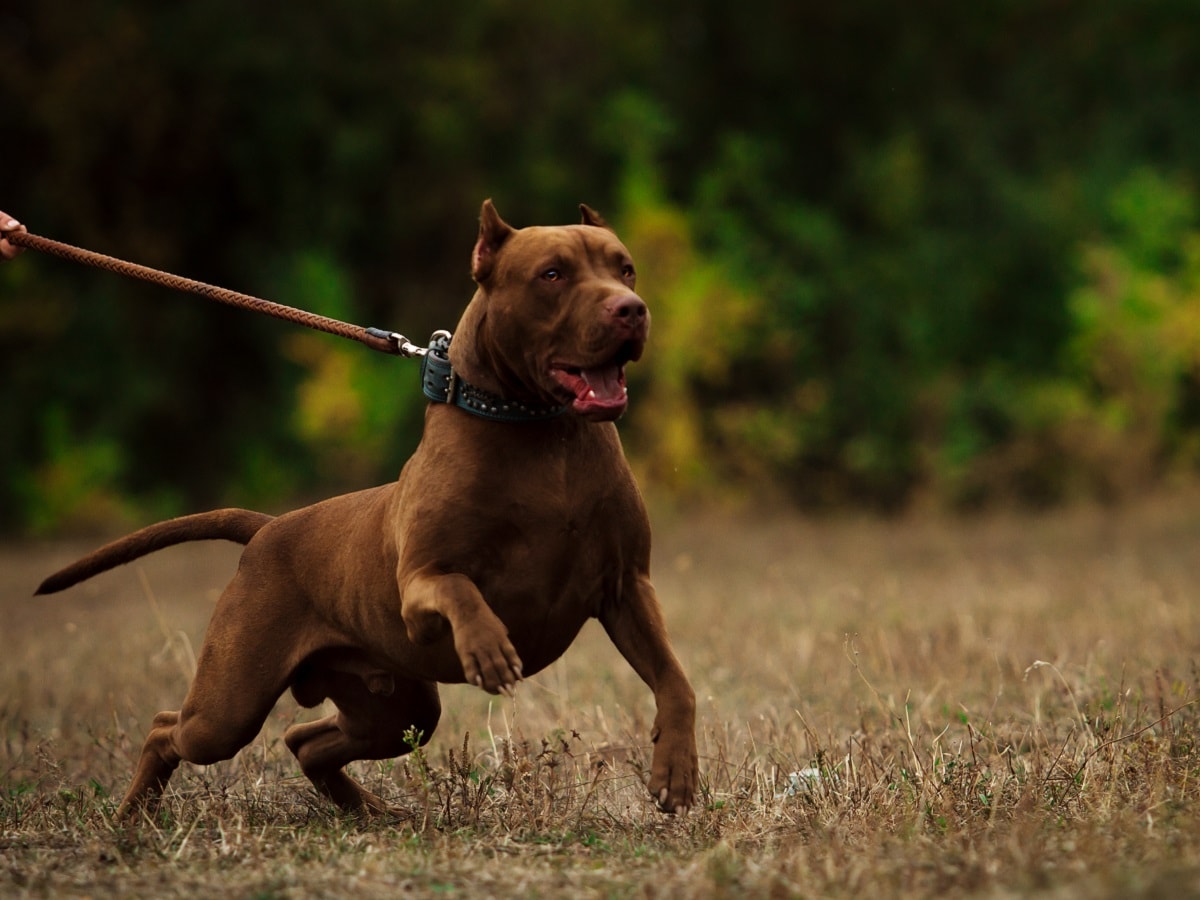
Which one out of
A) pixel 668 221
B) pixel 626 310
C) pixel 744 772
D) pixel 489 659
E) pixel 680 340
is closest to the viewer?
pixel 489 659

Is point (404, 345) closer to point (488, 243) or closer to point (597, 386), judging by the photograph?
point (488, 243)

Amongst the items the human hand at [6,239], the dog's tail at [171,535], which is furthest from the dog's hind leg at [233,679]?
the human hand at [6,239]

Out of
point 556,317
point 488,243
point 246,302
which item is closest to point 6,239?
point 246,302

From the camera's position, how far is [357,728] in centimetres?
521

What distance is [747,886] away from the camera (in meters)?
3.69

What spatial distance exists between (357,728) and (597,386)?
165 cm

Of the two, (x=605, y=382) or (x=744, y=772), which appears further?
(x=744, y=772)

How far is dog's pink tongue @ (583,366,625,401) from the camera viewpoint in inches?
169

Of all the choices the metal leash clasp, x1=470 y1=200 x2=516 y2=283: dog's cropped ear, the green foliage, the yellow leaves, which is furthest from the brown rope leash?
the yellow leaves

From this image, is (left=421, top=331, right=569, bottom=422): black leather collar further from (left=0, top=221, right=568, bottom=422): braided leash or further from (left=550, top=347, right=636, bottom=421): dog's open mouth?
(left=550, top=347, right=636, bottom=421): dog's open mouth

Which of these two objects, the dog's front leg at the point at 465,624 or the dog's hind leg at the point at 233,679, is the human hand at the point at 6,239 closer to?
the dog's hind leg at the point at 233,679

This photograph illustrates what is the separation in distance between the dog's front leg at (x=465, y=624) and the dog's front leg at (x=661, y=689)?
1.38 ft

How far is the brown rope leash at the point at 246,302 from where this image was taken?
520 centimetres

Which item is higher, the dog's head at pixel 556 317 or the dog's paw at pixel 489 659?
the dog's head at pixel 556 317
